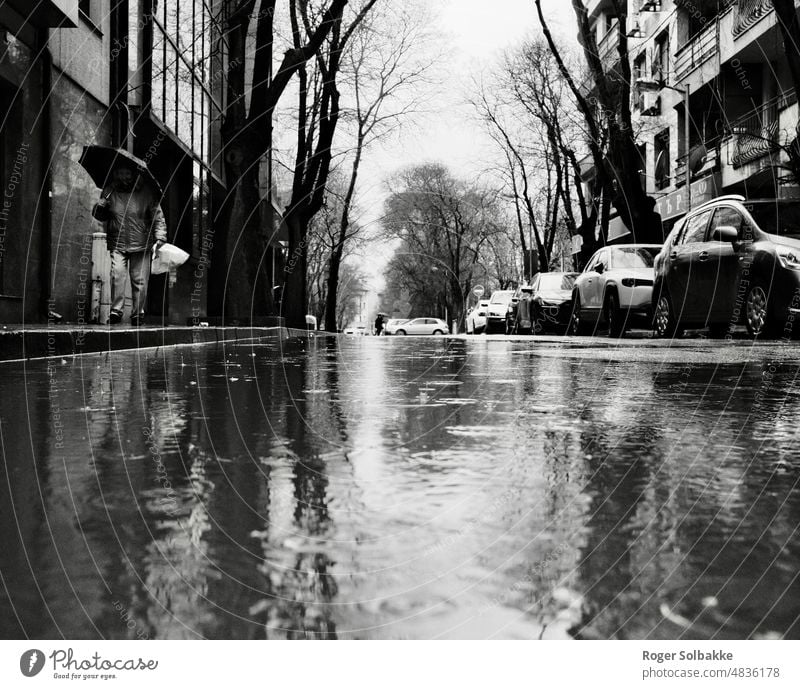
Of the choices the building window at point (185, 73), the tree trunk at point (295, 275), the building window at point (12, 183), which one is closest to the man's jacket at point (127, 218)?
the building window at point (12, 183)

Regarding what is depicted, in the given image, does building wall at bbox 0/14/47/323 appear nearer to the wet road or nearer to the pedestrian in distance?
the pedestrian in distance

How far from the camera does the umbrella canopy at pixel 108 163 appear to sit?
33.3 ft

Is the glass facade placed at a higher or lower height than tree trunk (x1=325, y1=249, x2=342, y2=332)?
higher

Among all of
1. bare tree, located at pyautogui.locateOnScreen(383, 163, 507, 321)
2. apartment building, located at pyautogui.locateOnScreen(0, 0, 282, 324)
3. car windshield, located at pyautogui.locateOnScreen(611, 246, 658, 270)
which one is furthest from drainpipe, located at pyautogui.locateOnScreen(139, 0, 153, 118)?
bare tree, located at pyautogui.locateOnScreen(383, 163, 507, 321)

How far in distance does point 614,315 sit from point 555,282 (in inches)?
269

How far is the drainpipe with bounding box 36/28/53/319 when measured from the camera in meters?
12.3

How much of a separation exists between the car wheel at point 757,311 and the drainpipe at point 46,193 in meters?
8.60

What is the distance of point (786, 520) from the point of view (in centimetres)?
146

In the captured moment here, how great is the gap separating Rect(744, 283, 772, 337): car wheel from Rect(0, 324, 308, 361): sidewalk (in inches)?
248

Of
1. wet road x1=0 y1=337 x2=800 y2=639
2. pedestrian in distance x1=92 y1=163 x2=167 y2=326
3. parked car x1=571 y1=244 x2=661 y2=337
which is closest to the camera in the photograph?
wet road x1=0 y1=337 x2=800 y2=639

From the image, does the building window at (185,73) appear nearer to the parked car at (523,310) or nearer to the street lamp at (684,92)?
the parked car at (523,310)

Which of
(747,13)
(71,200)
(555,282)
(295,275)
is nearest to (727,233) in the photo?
(71,200)

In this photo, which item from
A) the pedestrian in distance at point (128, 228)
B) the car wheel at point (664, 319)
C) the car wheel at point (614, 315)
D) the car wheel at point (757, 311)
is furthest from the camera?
the car wheel at point (614, 315)

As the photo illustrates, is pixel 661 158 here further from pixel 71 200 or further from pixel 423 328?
pixel 423 328
